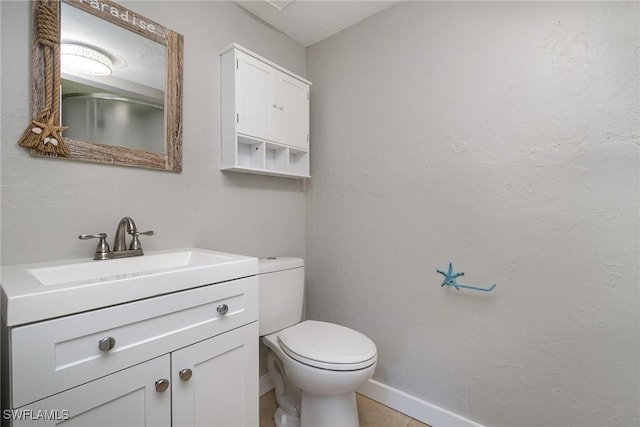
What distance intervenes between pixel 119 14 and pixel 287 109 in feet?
2.80

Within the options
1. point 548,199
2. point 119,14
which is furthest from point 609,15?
point 119,14

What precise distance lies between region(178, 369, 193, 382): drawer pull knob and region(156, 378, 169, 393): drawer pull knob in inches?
1.6

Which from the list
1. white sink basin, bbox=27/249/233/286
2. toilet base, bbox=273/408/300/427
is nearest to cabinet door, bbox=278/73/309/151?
white sink basin, bbox=27/249/233/286

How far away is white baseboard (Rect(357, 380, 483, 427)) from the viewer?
1403mm

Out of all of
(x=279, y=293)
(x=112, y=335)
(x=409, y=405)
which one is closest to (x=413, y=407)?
(x=409, y=405)

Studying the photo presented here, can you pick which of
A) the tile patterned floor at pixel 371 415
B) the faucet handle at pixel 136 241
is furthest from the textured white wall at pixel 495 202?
the faucet handle at pixel 136 241

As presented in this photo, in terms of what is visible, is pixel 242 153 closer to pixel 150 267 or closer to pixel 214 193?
pixel 214 193

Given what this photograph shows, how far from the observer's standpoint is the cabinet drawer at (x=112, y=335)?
2.09 ft

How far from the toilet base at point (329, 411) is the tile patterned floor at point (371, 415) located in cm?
22

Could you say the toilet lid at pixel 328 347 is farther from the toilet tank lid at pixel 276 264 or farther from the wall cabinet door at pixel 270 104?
the wall cabinet door at pixel 270 104

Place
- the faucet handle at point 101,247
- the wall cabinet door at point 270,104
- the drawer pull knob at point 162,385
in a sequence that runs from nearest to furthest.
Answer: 1. the drawer pull knob at point 162,385
2. the faucet handle at point 101,247
3. the wall cabinet door at point 270,104

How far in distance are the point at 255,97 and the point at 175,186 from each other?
63 centimetres

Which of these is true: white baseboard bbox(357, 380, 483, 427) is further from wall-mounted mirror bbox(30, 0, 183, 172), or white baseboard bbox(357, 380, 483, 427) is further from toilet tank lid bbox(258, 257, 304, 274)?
wall-mounted mirror bbox(30, 0, 183, 172)

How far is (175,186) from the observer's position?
1.34 metres
